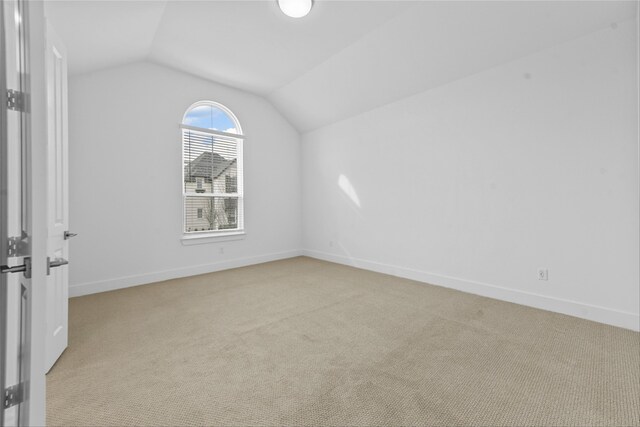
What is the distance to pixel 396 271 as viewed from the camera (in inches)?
168

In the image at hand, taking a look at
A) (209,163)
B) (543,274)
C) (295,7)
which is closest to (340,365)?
(543,274)

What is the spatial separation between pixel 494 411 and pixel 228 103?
16.3ft

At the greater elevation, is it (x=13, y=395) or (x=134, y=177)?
(x=134, y=177)

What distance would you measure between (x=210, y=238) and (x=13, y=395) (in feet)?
11.9

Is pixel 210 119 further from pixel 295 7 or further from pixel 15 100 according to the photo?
pixel 15 100

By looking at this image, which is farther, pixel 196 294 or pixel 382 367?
pixel 196 294

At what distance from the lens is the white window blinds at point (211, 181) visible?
4480mm

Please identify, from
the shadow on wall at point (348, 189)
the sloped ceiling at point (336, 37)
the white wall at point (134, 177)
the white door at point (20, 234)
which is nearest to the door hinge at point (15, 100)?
the white door at point (20, 234)

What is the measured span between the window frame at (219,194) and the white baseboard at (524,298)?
2293 millimetres

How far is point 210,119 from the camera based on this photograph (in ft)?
15.4

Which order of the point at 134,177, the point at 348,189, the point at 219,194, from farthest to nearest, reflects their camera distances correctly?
the point at 348,189 → the point at 219,194 → the point at 134,177

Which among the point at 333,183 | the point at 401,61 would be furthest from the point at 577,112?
the point at 333,183

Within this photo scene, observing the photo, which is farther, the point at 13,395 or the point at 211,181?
the point at 211,181

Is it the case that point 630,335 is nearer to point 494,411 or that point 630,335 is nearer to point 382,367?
point 494,411
